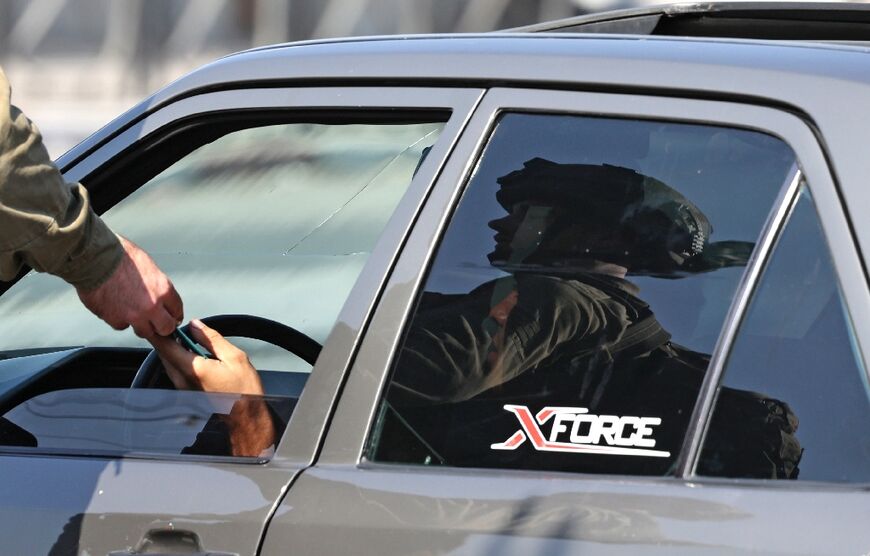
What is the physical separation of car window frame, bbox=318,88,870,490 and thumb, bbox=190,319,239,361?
1.65 ft

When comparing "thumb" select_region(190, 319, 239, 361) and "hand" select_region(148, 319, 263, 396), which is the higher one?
"thumb" select_region(190, 319, 239, 361)

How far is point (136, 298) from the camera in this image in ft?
6.82

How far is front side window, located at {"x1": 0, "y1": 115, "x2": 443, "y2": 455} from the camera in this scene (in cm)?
208

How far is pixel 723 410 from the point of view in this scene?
1.65 meters

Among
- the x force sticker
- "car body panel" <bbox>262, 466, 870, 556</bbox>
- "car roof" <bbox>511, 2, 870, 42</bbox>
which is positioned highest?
"car roof" <bbox>511, 2, 870, 42</bbox>

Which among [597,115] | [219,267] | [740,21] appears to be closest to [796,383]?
[597,115]

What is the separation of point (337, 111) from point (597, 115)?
0.45 meters

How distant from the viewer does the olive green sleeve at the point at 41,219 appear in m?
1.87

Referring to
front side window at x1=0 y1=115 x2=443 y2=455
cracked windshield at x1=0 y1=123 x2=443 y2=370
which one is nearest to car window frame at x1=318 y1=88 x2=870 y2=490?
front side window at x1=0 y1=115 x2=443 y2=455

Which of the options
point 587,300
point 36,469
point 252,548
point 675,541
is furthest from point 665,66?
point 36,469

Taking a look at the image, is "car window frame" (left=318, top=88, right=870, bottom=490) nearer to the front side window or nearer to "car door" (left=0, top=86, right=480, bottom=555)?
"car door" (left=0, top=86, right=480, bottom=555)

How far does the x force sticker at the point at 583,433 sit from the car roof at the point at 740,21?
94 centimetres

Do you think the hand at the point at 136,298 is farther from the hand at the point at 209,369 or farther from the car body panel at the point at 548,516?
the car body panel at the point at 548,516

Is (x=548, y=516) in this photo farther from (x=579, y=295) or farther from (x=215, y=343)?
(x=215, y=343)
